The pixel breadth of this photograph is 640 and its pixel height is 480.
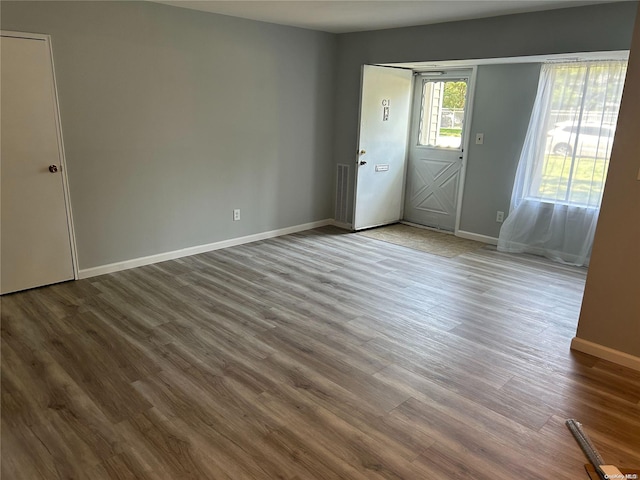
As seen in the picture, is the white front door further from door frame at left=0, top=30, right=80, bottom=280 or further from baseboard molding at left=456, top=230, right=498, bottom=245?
door frame at left=0, top=30, right=80, bottom=280

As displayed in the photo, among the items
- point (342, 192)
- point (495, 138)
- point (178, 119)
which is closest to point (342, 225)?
point (342, 192)

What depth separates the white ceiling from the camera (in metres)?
3.87

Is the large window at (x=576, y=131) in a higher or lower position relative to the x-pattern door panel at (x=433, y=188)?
higher

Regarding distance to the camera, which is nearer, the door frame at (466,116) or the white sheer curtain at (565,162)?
the white sheer curtain at (565,162)

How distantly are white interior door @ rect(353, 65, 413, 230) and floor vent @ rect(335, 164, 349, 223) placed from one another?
290 mm

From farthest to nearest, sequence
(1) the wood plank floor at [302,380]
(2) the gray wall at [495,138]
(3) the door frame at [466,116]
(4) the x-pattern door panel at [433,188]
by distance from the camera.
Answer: (4) the x-pattern door panel at [433,188], (3) the door frame at [466,116], (2) the gray wall at [495,138], (1) the wood plank floor at [302,380]

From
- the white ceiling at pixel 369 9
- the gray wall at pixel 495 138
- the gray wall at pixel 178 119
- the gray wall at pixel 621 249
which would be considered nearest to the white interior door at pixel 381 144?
the gray wall at pixel 178 119

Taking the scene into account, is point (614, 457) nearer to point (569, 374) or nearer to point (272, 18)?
point (569, 374)

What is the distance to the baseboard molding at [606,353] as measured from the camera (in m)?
2.91

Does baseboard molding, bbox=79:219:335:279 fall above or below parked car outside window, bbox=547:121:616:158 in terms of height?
below

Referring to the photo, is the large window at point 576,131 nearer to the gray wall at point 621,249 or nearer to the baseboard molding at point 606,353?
the gray wall at point 621,249

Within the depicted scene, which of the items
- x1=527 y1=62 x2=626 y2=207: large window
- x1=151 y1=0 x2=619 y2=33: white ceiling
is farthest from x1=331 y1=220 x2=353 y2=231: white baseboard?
x1=151 y1=0 x2=619 y2=33: white ceiling

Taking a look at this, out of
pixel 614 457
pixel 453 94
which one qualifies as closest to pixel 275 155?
pixel 453 94

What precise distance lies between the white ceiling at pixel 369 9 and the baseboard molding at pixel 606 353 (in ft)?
8.79
